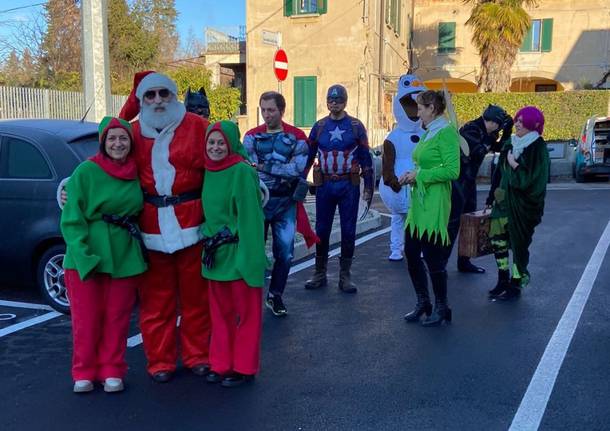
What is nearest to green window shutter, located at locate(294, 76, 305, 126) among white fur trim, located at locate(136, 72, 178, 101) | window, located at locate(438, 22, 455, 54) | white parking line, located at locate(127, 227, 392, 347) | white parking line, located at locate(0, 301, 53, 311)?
window, located at locate(438, 22, 455, 54)

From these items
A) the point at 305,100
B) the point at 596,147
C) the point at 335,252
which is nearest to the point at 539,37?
the point at 305,100

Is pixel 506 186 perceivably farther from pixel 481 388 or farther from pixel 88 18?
pixel 88 18

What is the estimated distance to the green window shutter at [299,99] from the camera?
24.1m

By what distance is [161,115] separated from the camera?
13.1 feet

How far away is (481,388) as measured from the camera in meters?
4.07

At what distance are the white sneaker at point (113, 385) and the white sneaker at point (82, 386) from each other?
10cm

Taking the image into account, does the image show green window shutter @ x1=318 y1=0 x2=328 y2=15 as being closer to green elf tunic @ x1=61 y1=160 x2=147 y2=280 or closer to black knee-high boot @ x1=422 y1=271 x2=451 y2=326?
black knee-high boot @ x1=422 y1=271 x2=451 y2=326

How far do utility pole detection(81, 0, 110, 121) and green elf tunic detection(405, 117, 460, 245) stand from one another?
16.0 feet

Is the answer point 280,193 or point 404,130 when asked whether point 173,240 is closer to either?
point 280,193

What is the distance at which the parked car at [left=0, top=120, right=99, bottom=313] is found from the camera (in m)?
5.55

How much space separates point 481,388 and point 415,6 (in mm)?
31366

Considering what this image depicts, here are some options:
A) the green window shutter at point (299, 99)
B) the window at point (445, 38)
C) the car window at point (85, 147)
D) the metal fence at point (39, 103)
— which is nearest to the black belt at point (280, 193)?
the car window at point (85, 147)

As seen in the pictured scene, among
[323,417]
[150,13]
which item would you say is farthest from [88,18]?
[150,13]

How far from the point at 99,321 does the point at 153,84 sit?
1.50 metres
